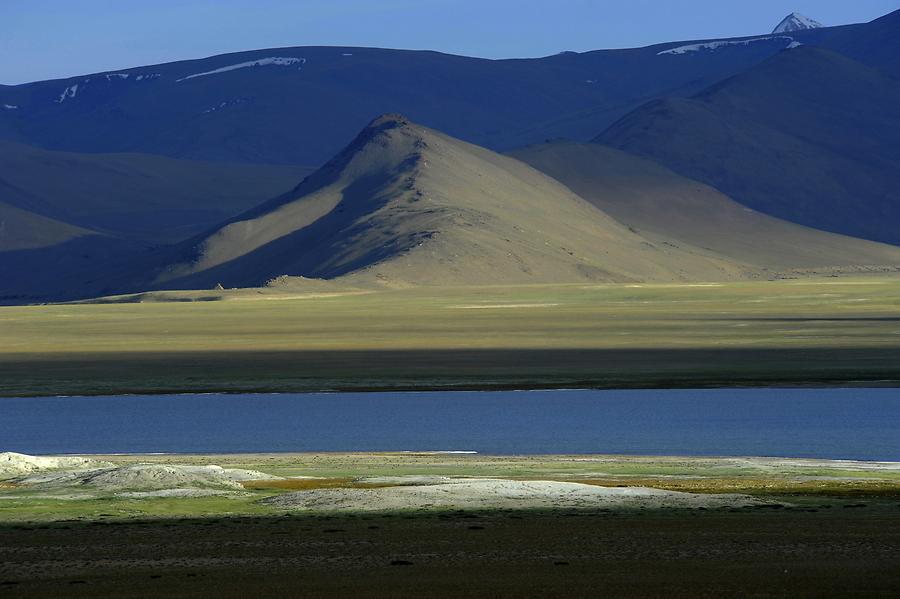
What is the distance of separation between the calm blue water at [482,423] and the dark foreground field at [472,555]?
19208mm

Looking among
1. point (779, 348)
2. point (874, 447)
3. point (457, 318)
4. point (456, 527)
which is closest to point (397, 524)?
point (456, 527)

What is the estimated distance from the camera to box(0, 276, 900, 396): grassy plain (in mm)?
67938

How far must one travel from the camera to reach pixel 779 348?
264 ft

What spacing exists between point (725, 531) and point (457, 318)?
87300 millimetres

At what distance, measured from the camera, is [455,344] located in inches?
3388

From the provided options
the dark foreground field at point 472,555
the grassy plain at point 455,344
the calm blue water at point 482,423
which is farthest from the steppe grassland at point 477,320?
the dark foreground field at point 472,555

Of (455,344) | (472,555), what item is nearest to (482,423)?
(472,555)

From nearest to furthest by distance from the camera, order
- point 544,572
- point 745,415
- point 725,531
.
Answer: point 544,572, point 725,531, point 745,415

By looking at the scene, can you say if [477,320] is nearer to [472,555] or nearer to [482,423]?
[482,423]

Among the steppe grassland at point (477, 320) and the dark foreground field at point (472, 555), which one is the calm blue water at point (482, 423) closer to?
the dark foreground field at point (472, 555)

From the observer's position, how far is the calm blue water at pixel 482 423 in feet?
153

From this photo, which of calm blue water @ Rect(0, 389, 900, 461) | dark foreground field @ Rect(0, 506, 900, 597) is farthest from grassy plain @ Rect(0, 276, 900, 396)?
dark foreground field @ Rect(0, 506, 900, 597)

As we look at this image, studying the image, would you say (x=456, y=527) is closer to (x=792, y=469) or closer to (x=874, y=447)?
(x=792, y=469)

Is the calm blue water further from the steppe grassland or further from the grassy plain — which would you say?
the steppe grassland
